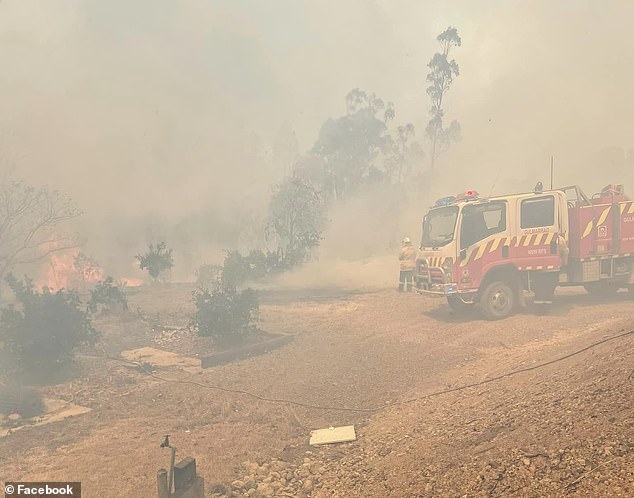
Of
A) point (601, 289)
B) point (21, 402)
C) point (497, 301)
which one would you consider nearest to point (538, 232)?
point (497, 301)

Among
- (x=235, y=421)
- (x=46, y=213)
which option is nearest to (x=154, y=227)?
(x=46, y=213)

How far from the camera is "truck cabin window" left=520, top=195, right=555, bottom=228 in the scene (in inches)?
420

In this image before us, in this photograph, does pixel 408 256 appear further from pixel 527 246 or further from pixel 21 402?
pixel 21 402

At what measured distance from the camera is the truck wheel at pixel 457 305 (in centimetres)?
1155

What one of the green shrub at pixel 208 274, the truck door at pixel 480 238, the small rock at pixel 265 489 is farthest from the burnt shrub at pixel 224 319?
the green shrub at pixel 208 274

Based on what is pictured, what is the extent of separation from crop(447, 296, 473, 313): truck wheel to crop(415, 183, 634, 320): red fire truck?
0.69 meters

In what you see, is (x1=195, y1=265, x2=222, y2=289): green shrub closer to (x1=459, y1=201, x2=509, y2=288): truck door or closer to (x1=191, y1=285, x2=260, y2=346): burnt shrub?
(x1=191, y1=285, x2=260, y2=346): burnt shrub

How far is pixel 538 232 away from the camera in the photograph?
1066 cm

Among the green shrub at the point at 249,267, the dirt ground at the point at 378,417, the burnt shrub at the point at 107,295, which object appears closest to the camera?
the dirt ground at the point at 378,417

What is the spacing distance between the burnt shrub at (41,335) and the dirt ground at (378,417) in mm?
663

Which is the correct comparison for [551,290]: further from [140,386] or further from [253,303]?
[140,386]

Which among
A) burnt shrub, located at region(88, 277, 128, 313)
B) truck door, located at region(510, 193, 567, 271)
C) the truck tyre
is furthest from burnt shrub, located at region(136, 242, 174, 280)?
truck door, located at region(510, 193, 567, 271)

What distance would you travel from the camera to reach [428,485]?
11.5 ft

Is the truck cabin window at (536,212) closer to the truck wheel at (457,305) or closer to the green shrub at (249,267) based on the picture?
the truck wheel at (457,305)
